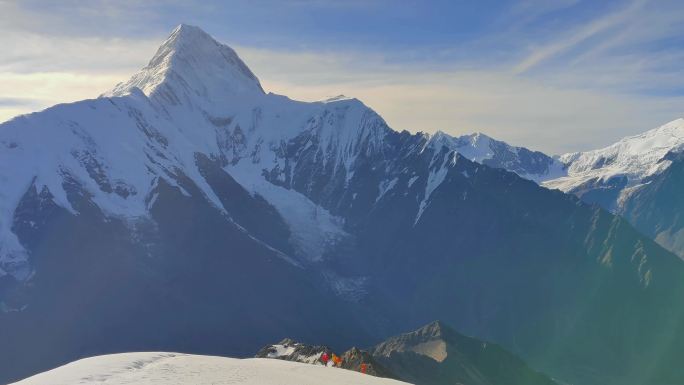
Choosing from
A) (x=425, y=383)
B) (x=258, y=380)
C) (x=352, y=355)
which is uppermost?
(x=258, y=380)

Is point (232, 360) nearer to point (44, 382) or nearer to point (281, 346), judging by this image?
point (44, 382)

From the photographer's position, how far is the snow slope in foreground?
73625mm

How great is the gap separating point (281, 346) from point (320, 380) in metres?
62.2

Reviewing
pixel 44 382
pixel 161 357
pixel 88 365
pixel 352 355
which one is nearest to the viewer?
pixel 44 382

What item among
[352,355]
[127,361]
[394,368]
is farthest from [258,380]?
[394,368]

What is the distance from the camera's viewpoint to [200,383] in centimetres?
7300

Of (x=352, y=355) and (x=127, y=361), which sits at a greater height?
(x=127, y=361)

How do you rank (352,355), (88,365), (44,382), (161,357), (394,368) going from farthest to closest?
1. (394,368)
2. (352,355)
3. (161,357)
4. (88,365)
5. (44,382)

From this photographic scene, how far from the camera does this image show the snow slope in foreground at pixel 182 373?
7362 centimetres

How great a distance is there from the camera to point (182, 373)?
254 ft

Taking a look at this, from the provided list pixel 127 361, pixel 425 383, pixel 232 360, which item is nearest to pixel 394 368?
pixel 425 383

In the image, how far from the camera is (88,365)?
8012 centimetres

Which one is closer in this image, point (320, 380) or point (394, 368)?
point (320, 380)

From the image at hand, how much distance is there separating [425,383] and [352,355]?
6642 cm
